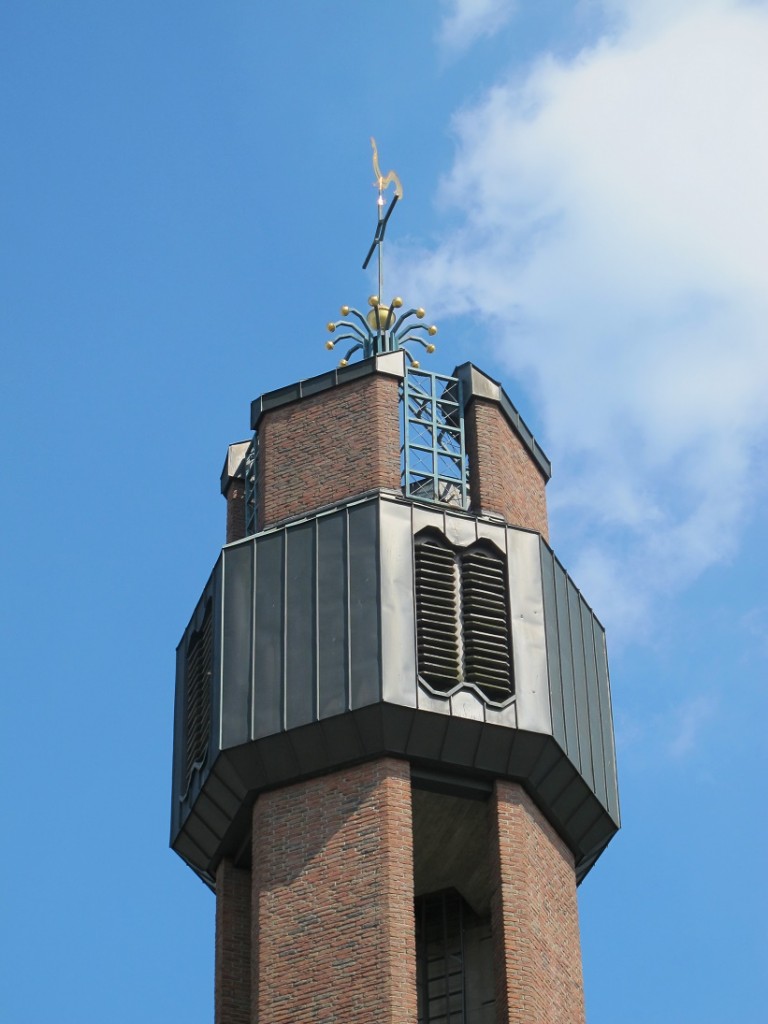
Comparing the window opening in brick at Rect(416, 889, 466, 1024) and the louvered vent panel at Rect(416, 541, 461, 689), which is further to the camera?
the window opening in brick at Rect(416, 889, 466, 1024)

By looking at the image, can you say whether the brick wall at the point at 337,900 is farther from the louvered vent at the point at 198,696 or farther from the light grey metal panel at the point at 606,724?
the light grey metal panel at the point at 606,724

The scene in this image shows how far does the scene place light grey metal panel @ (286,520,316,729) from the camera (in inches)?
1324

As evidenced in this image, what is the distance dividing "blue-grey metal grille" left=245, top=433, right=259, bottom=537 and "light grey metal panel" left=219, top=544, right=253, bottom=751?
1589mm

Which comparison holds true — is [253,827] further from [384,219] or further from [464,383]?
[384,219]

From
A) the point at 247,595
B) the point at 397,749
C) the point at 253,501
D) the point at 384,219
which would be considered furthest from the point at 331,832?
the point at 384,219

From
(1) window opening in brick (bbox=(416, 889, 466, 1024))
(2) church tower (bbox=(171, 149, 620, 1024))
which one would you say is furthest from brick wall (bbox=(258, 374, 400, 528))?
(1) window opening in brick (bbox=(416, 889, 466, 1024))

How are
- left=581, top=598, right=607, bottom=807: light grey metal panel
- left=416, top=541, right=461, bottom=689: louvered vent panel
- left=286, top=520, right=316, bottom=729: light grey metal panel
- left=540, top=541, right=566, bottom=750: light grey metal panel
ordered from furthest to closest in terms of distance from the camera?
left=581, top=598, right=607, bottom=807: light grey metal panel, left=540, top=541, right=566, bottom=750: light grey metal panel, left=416, top=541, right=461, bottom=689: louvered vent panel, left=286, top=520, right=316, bottom=729: light grey metal panel

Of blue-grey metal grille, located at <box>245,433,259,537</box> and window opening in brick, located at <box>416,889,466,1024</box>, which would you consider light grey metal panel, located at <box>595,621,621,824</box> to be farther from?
blue-grey metal grille, located at <box>245,433,259,537</box>

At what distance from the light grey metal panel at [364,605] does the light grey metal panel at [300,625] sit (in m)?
0.54

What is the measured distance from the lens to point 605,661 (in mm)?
36969

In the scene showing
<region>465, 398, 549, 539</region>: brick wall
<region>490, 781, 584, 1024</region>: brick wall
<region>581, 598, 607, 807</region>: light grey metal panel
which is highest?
<region>465, 398, 549, 539</region>: brick wall

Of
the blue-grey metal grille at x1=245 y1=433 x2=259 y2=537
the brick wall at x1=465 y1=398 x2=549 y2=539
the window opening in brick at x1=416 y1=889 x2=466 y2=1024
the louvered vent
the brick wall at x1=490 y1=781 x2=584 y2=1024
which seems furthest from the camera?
the blue-grey metal grille at x1=245 y1=433 x2=259 y2=537

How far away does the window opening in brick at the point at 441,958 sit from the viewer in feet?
117

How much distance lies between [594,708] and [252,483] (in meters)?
5.92
